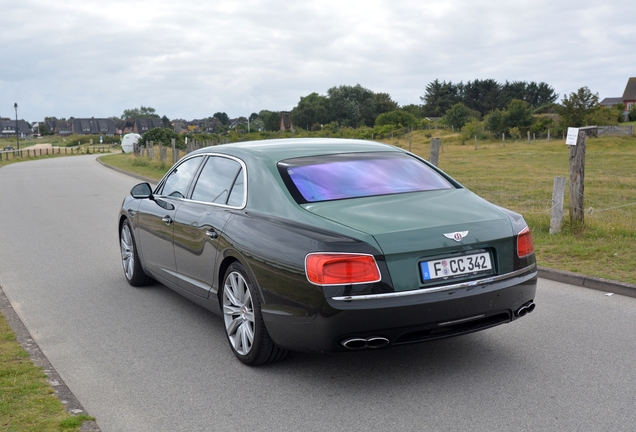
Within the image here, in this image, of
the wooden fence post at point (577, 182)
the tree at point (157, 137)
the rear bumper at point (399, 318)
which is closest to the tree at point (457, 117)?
the tree at point (157, 137)

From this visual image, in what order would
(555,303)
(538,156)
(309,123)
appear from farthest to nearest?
(309,123) → (538,156) → (555,303)

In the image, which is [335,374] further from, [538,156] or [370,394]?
[538,156]

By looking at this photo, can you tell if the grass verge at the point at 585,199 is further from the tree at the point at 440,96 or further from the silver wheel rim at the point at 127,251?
the tree at the point at 440,96

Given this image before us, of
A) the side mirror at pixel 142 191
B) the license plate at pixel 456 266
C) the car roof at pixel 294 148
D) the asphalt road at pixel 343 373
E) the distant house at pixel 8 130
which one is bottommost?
the distant house at pixel 8 130

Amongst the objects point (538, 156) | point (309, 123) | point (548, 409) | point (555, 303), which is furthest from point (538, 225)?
point (309, 123)

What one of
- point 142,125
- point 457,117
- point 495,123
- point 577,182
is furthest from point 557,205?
point 142,125

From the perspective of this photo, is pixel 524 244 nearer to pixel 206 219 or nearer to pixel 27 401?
pixel 206 219

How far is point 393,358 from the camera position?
200 inches

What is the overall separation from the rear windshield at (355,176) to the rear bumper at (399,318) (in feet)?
3.13

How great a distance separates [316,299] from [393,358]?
1130 millimetres

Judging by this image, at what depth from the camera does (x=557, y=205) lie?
973 cm

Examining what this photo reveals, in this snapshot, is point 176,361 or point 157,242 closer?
point 176,361

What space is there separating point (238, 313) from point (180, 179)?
78.8 inches

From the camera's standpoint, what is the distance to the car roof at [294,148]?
5566 mm
